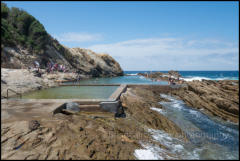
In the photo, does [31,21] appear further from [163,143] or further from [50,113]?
[163,143]

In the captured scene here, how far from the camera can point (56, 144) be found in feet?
16.4

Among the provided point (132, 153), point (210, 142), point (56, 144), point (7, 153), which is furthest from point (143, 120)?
point (7, 153)

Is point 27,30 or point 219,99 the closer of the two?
point 219,99

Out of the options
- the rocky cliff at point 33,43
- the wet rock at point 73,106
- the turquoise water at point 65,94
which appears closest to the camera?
the wet rock at point 73,106

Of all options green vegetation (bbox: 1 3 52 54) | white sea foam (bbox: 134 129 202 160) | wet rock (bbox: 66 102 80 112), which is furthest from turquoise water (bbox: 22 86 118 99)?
green vegetation (bbox: 1 3 52 54)

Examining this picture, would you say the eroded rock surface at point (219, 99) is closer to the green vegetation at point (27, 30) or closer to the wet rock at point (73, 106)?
the wet rock at point (73, 106)

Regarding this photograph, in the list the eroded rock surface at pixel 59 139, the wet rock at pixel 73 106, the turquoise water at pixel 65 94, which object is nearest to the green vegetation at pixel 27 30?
the turquoise water at pixel 65 94

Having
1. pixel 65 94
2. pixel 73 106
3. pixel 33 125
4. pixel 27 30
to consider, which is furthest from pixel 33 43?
pixel 33 125

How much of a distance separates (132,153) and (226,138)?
5248 mm

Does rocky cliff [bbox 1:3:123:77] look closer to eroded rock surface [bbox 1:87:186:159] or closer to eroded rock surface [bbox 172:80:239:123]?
eroded rock surface [bbox 1:87:186:159]

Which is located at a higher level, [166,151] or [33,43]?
[33,43]

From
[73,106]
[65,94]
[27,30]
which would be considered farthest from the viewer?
[27,30]

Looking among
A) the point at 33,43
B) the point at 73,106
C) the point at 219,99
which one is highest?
the point at 33,43

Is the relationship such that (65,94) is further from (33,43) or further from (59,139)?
(33,43)
